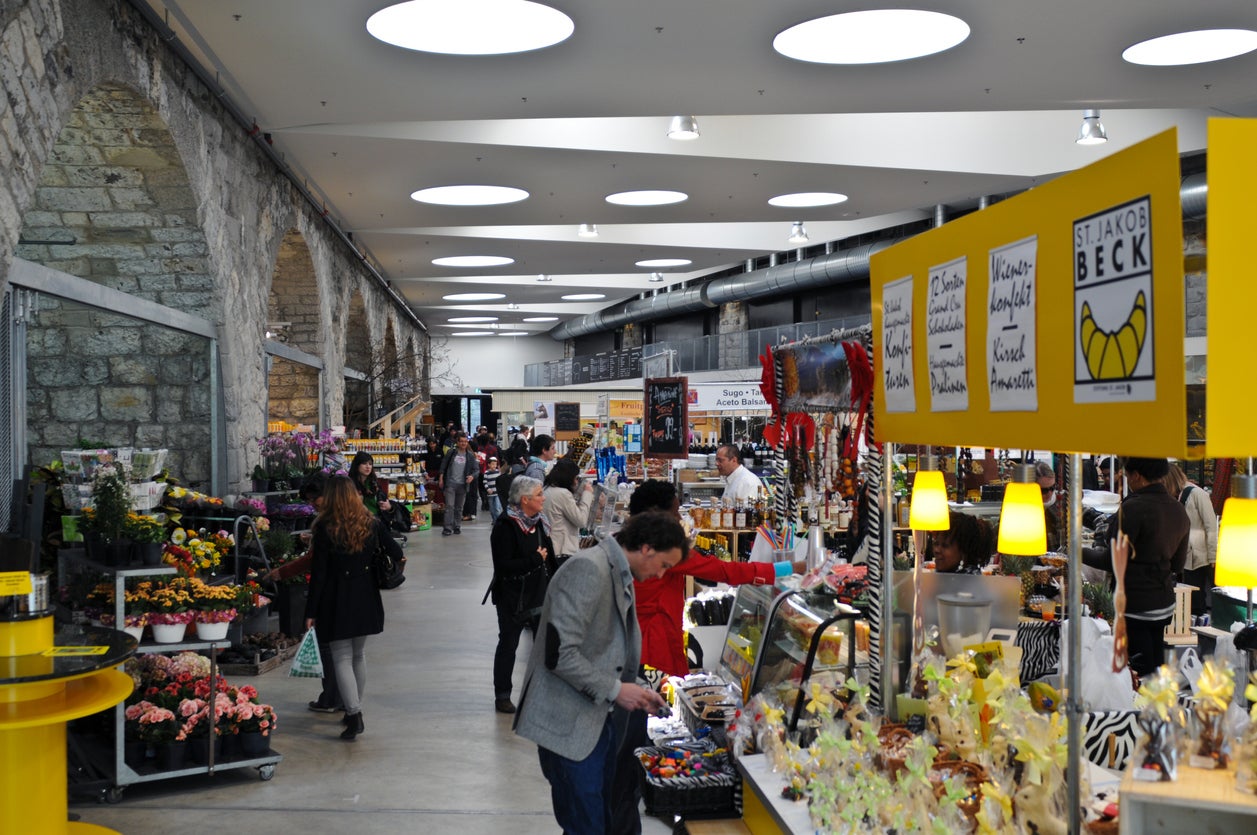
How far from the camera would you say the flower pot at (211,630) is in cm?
491

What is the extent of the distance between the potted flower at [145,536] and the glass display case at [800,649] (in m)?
2.70

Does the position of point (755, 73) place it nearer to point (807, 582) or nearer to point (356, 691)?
point (807, 582)

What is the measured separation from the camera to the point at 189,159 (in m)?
6.94

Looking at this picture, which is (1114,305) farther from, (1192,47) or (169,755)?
(1192,47)

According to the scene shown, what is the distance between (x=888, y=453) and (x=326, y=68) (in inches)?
196

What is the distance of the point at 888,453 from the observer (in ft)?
10.6

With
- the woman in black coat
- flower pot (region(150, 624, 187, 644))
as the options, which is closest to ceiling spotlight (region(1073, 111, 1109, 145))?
the woman in black coat

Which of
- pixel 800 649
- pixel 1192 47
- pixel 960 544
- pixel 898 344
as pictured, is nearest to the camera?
pixel 898 344

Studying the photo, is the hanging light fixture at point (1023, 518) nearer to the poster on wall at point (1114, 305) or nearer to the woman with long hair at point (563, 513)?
the poster on wall at point (1114, 305)

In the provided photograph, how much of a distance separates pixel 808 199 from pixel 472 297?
40.7 ft

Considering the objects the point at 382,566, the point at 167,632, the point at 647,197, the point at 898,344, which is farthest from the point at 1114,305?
the point at 647,197

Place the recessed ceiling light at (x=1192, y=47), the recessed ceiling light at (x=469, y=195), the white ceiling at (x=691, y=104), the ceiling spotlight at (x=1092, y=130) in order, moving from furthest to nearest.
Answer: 1. the recessed ceiling light at (x=469, y=195)
2. the ceiling spotlight at (x=1092, y=130)
3. the recessed ceiling light at (x=1192, y=47)
4. the white ceiling at (x=691, y=104)

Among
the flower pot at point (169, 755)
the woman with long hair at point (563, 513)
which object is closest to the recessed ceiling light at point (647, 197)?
the woman with long hair at point (563, 513)

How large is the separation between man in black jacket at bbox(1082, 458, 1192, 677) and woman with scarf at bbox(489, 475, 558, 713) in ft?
9.95
